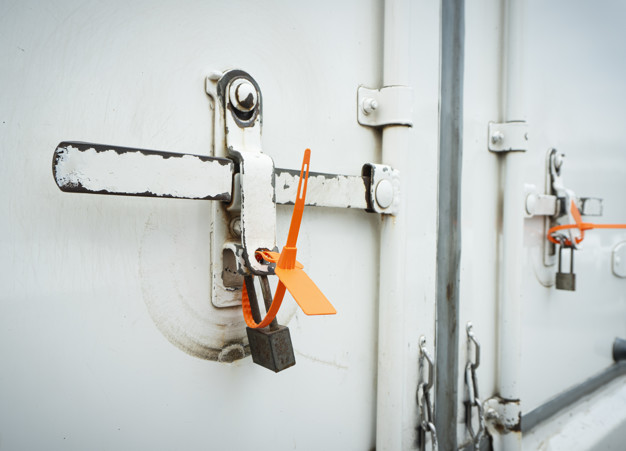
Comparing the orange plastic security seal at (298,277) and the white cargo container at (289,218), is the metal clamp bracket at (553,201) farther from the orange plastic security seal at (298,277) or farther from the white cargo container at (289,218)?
the orange plastic security seal at (298,277)

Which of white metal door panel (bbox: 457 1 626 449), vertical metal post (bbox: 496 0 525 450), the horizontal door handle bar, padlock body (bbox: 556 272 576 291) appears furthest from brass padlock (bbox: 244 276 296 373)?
padlock body (bbox: 556 272 576 291)

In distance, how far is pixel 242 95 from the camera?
0.59 m

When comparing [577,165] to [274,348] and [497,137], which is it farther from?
[274,348]

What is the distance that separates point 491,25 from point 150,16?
2.63ft

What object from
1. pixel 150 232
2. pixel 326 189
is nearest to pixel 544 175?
pixel 326 189

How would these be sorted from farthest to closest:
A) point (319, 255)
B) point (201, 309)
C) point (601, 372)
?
point (601, 372)
point (319, 255)
point (201, 309)

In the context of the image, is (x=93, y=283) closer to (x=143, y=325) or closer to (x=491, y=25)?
(x=143, y=325)

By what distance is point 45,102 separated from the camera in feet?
1.57

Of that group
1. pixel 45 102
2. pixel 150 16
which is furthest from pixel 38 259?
pixel 150 16

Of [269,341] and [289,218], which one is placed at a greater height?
[289,218]

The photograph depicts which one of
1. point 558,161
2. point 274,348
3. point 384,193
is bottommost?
point 274,348

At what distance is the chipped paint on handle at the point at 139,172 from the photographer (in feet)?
1.45

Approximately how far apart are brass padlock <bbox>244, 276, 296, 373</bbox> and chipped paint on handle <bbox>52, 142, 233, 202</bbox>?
14 centimetres

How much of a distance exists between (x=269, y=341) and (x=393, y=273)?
31 cm
